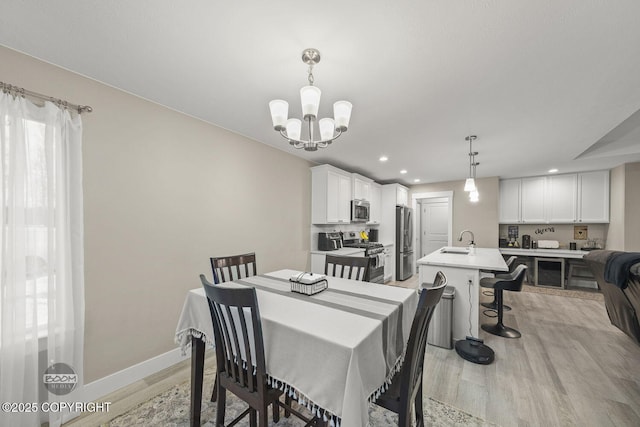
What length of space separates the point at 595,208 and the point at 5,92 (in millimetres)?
8269

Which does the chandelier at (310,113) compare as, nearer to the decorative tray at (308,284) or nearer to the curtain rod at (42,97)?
the decorative tray at (308,284)

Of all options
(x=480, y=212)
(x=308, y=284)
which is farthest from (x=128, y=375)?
(x=480, y=212)

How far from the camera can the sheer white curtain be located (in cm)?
152

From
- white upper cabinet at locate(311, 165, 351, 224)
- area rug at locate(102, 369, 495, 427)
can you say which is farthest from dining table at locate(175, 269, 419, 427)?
white upper cabinet at locate(311, 165, 351, 224)

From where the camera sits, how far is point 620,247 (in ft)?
14.1

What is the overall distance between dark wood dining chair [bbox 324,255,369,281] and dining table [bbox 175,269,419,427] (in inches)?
20.4

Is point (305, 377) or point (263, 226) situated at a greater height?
point (263, 226)

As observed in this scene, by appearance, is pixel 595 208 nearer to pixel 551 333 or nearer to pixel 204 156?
pixel 551 333

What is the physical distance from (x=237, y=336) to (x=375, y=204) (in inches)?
188

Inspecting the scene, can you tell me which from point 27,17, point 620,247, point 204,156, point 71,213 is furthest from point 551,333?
point 27,17

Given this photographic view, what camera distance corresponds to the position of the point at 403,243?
5672 mm

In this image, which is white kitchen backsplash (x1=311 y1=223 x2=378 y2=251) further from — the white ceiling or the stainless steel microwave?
the white ceiling

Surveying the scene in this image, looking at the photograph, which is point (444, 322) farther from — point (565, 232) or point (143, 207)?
point (565, 232)

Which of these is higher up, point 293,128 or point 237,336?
point 293,128
